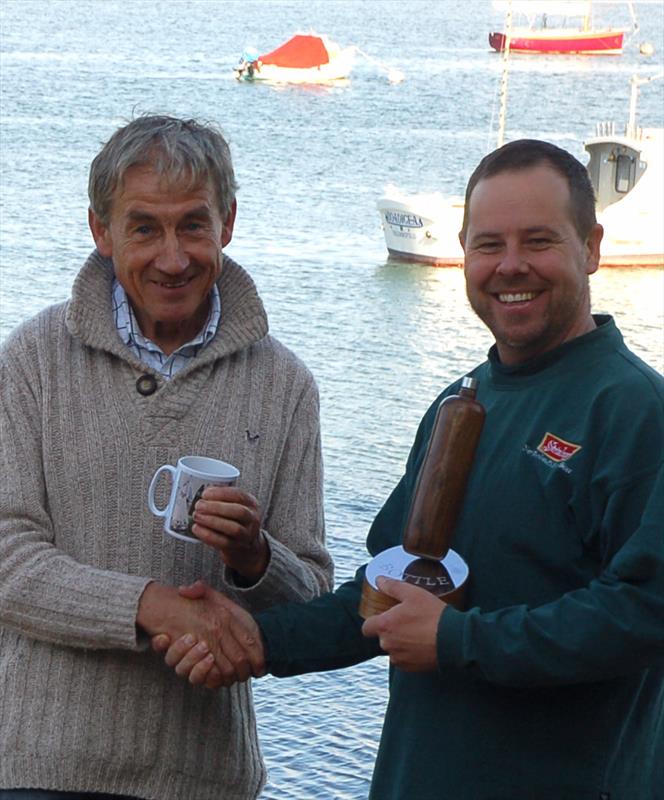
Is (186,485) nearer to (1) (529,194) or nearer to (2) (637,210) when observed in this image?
(1) (529,194)

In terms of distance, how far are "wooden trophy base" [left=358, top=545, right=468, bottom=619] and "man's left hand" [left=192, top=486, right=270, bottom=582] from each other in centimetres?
20

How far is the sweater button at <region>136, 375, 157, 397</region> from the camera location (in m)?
2.72

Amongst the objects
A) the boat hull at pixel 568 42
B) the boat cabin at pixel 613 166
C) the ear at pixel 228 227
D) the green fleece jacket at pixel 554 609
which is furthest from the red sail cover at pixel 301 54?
the green fleece jacket at pixel 554 609

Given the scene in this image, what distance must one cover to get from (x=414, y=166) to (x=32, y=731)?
92.0 ft

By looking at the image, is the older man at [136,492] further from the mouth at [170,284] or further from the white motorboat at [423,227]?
the white motorboat at [423,227]

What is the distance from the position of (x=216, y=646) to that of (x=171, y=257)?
633 millimetres

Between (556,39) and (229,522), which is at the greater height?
(229,522)

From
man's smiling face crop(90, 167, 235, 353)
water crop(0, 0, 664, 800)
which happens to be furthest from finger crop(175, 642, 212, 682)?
water crop(0, 0, 664, 800)

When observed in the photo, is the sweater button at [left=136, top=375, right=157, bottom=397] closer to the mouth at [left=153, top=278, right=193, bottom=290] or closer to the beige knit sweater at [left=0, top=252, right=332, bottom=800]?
the beige knit sweater at [left=0, top=252, right=332, bottom=800]

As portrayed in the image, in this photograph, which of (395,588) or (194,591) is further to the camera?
(194,591)

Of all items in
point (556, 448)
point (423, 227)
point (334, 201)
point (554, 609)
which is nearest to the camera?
point (554, 609)

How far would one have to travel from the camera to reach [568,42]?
220 feet

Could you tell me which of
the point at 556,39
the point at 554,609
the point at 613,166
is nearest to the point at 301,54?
the point at 556,39

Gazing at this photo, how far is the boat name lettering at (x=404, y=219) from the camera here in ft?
63.9
